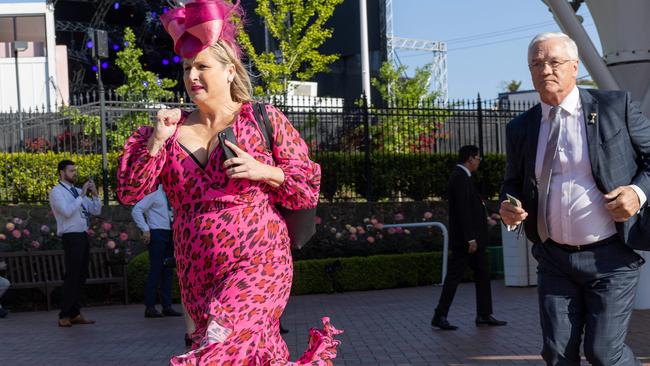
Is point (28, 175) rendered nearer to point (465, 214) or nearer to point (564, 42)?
point (465, 214)

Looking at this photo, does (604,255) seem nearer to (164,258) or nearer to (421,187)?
(164,258)

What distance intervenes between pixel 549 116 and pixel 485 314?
5.62 meters

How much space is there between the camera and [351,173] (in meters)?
17.0

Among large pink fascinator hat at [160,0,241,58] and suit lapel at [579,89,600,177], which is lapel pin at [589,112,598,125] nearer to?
suit lapel at [579,89,600,177]

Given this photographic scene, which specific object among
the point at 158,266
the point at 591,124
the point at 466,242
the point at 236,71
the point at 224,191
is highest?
the point at 236,71

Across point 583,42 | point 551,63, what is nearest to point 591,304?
point 551,63

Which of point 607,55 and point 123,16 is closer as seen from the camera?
point 607,55

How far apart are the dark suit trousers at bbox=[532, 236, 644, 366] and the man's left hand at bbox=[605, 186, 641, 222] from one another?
0.18m

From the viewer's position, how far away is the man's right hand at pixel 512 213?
3900 millimetres

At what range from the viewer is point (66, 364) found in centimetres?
803

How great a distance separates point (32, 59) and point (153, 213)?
75.2ft

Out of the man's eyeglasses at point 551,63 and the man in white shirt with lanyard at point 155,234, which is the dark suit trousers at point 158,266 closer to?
the man in white shirt with lanyard at point 155,234

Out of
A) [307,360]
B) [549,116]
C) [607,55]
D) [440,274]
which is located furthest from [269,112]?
[440,274]

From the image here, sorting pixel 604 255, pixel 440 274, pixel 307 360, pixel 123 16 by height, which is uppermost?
pixel 123 16
